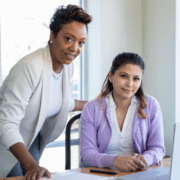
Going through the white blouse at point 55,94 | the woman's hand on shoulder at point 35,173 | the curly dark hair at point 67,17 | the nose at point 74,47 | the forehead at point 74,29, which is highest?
the curly dark hair at point 67,17

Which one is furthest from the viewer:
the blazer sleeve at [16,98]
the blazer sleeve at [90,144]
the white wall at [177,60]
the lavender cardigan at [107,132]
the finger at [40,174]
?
the white wall at [177,60]

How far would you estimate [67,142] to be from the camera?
163 cm

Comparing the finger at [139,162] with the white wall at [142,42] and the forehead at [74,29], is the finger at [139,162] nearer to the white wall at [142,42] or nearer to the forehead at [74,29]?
the forehead at [74,29]

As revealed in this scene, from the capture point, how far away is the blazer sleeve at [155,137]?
147 centimetres

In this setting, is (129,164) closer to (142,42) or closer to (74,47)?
(74,47)

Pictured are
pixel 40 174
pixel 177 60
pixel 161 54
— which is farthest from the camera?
pixel 161 54

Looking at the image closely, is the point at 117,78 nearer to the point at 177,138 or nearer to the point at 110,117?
the point at 110,117

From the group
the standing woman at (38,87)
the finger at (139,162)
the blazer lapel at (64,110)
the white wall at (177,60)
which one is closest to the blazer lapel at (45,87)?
the standing woman at (38,87)

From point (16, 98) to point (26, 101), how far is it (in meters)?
0.06

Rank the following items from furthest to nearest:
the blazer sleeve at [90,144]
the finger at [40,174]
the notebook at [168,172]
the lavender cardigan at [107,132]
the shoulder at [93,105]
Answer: the shoulder at [93,105], the lavender cardigan at [107,132], the blazer sleeve at [90,144], the finger at [40,174], the notebook at [168,172]

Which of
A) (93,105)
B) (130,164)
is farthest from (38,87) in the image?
(130,164)

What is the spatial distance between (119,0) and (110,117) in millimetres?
1335

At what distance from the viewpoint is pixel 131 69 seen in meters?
1.66

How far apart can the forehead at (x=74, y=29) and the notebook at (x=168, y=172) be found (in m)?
0.70
